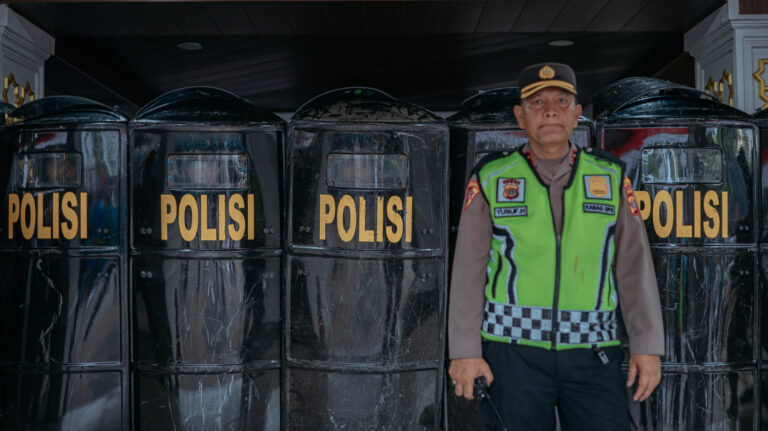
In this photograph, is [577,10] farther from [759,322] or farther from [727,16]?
[759,322]

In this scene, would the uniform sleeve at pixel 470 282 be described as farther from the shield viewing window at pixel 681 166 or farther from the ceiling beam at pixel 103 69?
the ceiling beam at pixel 103 69

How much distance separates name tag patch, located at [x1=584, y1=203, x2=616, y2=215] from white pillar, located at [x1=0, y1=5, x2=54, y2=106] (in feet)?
11.8

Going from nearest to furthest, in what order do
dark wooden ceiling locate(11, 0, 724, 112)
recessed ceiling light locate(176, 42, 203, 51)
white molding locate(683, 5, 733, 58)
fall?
white molding locate(683, 5, 733, 58), dark wooden ceiling locate(11, 0, 724, 112), recessed ceiling light locate(176, 42, 203, 51)

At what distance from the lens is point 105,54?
550 centimetres

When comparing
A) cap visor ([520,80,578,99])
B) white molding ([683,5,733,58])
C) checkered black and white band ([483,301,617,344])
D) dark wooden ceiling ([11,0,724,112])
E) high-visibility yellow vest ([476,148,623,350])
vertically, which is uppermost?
dark wooden ceiling ([11,0,724,112])

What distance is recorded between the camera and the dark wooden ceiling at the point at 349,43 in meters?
4.08

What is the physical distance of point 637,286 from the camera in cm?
195

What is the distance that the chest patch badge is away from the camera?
193 cm

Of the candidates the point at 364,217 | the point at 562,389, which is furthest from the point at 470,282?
the point at 364,217

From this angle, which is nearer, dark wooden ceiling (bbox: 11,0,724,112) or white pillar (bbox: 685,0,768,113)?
white pillar (bbox: 685,0,768,113)

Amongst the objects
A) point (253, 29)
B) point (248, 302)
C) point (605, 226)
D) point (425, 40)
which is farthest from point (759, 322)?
point (253, 29)

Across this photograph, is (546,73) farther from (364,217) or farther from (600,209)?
(364,217)

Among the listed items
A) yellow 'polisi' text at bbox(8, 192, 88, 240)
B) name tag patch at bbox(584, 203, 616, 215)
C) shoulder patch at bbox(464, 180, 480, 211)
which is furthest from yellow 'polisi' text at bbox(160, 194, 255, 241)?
name tag patch at bbox(584, 203, 616, 215)

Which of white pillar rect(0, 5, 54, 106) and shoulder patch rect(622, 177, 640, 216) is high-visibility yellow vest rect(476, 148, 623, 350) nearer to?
shoulder patch rect(622, 177, 640, 216)
